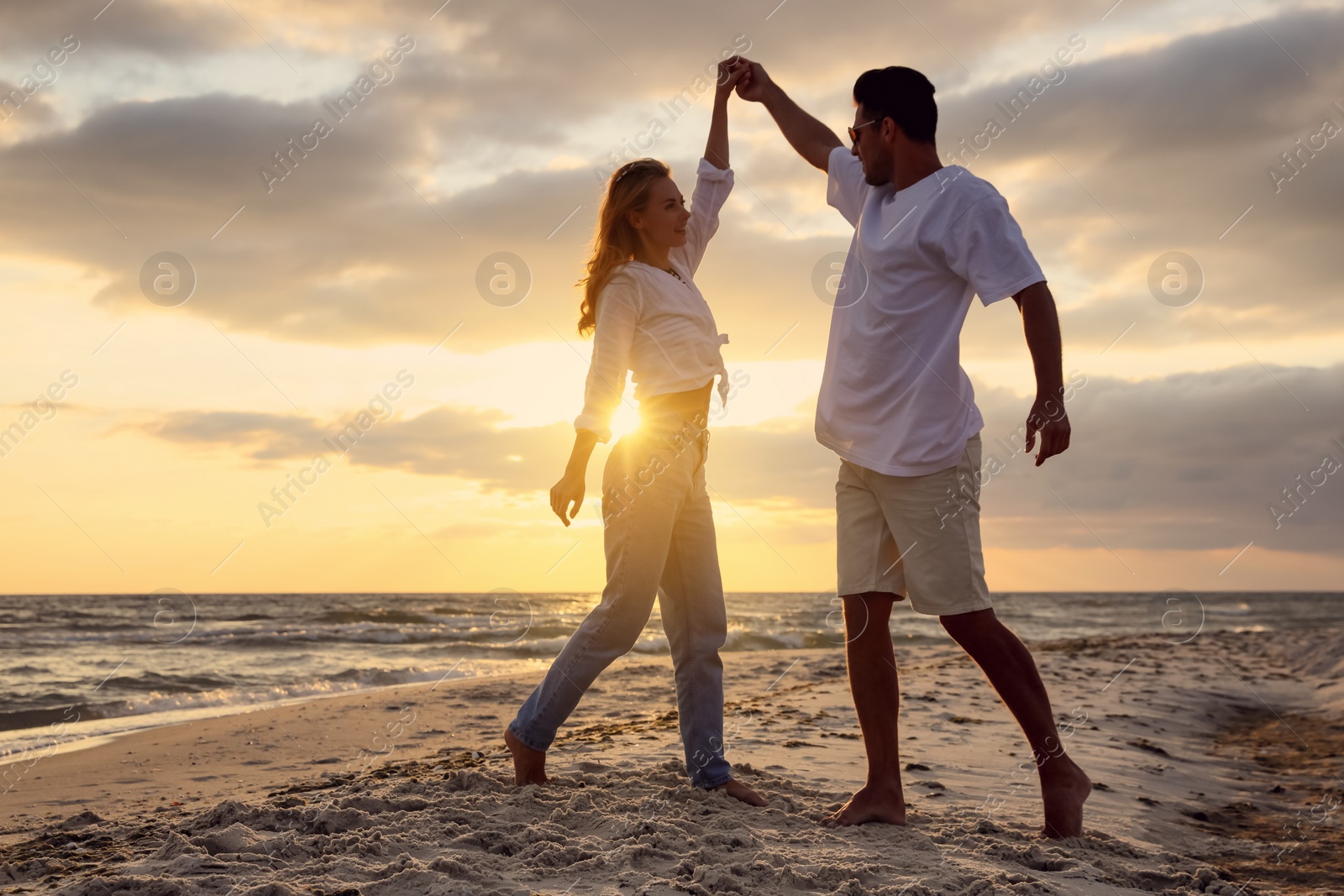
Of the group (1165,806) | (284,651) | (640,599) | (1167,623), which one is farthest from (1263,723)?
(1167,623)

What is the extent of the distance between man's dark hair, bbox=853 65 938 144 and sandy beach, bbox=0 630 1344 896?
2109 mm

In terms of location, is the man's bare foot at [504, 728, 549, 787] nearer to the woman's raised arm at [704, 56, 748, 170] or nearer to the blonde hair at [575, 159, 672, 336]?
the blonde hair at [575, 159, 672, 336]

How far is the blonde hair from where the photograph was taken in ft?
10.0

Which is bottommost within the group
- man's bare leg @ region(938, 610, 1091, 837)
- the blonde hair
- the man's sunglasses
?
man's bare leg @ region(938, 610, 1091, 837)

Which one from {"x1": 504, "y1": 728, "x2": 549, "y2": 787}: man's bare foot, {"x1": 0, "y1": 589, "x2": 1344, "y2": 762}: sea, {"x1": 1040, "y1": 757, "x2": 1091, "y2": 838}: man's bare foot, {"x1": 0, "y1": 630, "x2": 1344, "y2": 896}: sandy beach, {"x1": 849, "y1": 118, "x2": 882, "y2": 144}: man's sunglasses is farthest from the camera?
{"x1": 0, "y1": 589, "x2": 1344, "y2": 762}: sea

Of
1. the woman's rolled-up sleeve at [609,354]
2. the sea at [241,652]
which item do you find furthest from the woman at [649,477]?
the sea at [241,652]

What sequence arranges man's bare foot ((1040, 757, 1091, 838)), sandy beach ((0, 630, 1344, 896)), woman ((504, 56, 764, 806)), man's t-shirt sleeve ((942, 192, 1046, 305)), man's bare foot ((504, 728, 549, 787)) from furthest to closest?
man's bare foot ((504, 728, 549, 787)) → woman ((504, 56, 764, 806)) → man's bare foot ((1040, 757, 1091, 838)) → man's t-shirt sleeve ((942, 192, 1046, 305)) → sandy beach ((0, 630, 1344, 896))

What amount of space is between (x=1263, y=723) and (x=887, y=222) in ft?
21.6

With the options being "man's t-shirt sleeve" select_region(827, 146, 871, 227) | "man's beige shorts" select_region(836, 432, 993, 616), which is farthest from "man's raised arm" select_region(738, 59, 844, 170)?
"man's beige shorts" select_region(836, 432, 993, 616)

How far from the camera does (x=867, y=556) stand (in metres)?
2.78

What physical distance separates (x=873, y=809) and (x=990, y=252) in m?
1.69

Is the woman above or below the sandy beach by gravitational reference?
above

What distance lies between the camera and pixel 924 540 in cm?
264

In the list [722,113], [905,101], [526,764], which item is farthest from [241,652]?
[905,101]
